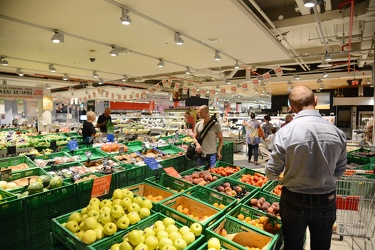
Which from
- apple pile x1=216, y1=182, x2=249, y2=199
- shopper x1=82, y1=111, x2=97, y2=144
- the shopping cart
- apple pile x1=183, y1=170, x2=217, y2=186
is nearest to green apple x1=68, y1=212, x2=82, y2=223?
apple pile x1=183, y1=170, x2=217, y2=186

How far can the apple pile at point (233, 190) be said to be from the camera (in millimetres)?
3217

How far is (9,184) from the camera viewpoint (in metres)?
3.42

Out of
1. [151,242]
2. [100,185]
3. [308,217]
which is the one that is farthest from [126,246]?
[100,185]

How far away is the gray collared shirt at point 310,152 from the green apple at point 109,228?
5.20 ft

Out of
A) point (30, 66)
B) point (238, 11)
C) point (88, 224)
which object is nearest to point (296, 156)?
→ point (88, 224)

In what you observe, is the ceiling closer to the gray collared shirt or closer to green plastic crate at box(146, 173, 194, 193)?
the gray collared shirt

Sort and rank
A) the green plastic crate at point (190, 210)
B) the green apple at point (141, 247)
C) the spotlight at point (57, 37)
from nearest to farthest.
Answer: the green apple at point (141, 247) < the green plastic crate at point (190, 210) < the spotlight at point (57, 37)

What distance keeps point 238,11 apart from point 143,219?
11.2 feet

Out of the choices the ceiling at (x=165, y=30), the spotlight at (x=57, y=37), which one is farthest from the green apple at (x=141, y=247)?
the spotlight at (x=57, y=37)

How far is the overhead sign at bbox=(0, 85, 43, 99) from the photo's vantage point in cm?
914

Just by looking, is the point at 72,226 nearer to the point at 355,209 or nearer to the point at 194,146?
the point at 194,146

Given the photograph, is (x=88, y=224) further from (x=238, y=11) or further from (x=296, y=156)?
(x=238, y=11)

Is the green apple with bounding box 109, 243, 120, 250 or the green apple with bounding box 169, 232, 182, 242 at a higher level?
the green apple with bounding box 169, 232, 182, 242

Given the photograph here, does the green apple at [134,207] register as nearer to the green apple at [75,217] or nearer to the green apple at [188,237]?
the green apple at [75,217]
